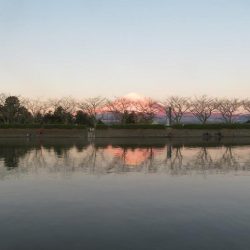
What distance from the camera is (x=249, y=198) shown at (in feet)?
38.2

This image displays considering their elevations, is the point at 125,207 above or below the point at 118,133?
below

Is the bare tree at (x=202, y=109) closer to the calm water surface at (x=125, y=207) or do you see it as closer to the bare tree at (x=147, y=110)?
the bare tree at (x=147, y=110)

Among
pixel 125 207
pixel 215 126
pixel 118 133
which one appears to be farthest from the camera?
pixel 215 126

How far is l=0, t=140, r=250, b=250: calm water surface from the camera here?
25.1ft

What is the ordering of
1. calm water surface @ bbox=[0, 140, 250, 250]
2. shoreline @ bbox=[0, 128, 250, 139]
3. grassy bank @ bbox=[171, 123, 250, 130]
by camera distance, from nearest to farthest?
calm water surface @ bbox=[0, 140, 250, 250]
shoreline @ bbox=[0, 128, 250, 139]
grassy bank @ bbox=[171, 123, 250, 130]

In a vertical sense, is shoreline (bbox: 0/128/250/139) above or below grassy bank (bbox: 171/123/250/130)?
below

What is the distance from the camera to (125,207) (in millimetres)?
10586

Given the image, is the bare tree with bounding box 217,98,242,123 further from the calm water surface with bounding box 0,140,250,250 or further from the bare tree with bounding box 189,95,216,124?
the calm water surface with bounding box 0,140,250,250

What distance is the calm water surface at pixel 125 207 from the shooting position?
301 inches

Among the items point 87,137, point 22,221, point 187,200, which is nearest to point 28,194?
point 22,221

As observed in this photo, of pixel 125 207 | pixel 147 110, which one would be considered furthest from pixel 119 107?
pixel 125 207

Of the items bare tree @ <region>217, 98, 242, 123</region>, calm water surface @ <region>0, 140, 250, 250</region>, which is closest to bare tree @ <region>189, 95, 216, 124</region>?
bare tree @ <region>217, 98, 242, 123</region>

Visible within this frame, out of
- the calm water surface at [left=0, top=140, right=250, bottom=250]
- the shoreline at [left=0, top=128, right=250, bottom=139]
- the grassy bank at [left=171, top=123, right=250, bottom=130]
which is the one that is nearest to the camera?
the calm water surface at [left=0, top=140, right=250, bottom=250]

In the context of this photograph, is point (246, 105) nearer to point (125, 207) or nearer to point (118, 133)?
point (118, 133)
